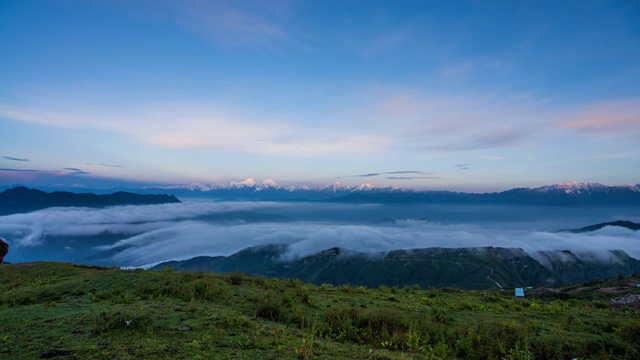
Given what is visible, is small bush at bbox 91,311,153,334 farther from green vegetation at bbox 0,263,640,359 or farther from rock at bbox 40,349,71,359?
rock at bbox 40,349,71,359

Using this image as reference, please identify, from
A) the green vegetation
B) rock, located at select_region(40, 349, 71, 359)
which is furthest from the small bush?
rock, located at select_region(40, 349, 71, 359)

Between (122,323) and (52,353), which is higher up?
(52,353)

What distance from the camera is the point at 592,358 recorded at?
10094 millimetres

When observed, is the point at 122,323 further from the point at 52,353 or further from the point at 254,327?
the point at 254,327

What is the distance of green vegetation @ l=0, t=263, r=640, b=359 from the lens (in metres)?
8.09

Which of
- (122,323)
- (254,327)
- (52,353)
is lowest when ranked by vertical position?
(254,327)

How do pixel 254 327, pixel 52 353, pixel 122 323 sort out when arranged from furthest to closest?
pixel 254 327, pixel 122 323, pixel 52 353

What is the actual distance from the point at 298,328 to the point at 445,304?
10.9m

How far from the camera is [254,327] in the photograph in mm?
10227

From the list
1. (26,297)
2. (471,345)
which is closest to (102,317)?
(26,297)

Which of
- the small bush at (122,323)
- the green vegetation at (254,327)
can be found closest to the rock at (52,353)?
the green vegetation at (254,327)

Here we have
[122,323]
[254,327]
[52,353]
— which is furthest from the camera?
[254,327]

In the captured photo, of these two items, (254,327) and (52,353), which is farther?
(254,327)

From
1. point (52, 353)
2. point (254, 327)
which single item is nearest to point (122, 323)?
point (52, 353)
